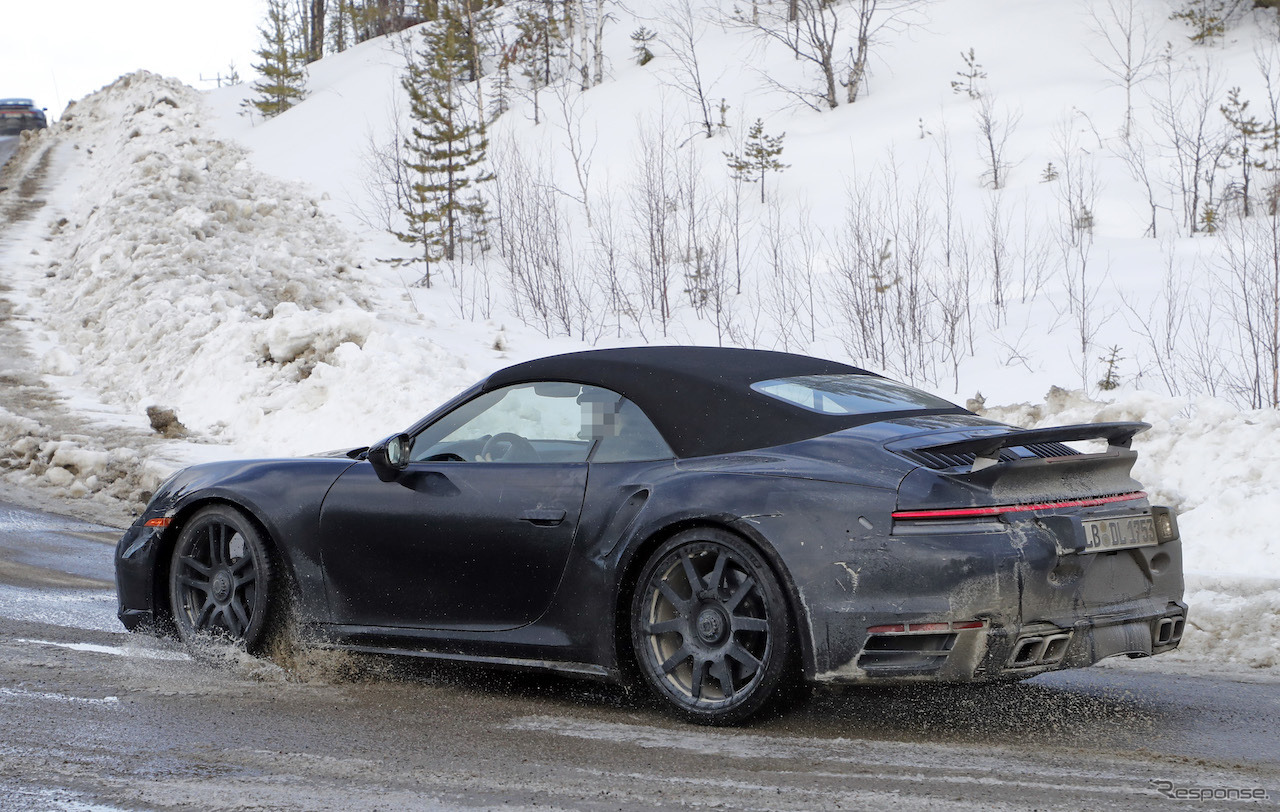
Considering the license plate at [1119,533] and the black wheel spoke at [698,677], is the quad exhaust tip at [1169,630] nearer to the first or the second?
the license plate at [1119,533]

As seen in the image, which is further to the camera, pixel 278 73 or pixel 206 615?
pixel 278 73

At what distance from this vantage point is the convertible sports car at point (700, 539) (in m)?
3.75

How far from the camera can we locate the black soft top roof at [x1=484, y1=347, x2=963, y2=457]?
13.8 feet

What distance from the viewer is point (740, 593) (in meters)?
3.99

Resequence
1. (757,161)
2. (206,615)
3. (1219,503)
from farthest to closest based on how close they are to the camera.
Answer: (757,161) < (1219,503) < (206,615)

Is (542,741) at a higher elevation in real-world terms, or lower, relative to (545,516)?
lower

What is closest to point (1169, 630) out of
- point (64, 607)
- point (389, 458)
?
point (389, 458)

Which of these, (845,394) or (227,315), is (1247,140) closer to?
(227,315)

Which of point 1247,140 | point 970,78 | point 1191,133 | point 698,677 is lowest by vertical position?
point 698,677

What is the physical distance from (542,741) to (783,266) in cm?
1488

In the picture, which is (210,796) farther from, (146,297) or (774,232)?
(774,232)

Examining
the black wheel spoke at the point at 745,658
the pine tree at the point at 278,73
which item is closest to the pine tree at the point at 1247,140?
the black wheel spoke at the point at 745,658

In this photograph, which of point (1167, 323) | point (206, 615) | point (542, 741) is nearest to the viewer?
point (542, 741)

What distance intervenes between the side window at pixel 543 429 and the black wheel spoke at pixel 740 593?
0.56m
